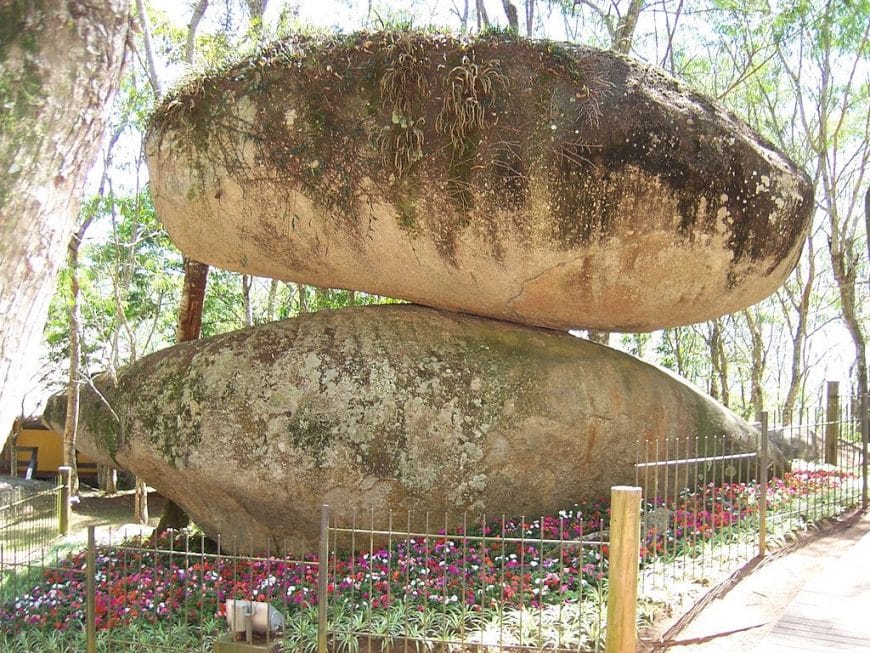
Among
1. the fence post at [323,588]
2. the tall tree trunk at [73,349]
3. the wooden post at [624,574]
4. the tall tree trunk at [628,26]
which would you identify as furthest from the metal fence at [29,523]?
the tall tree trunk at [628,26]

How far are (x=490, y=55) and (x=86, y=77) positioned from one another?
4.25m

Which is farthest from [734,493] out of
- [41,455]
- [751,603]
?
[41,455]

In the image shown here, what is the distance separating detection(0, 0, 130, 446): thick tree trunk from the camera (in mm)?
2664

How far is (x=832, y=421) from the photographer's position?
8922 mm

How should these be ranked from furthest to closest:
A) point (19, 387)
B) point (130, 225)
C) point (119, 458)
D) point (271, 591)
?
1. point (130, 225)
2. point (119, 458)
3. point (271, 591)
4. point (19, 387)

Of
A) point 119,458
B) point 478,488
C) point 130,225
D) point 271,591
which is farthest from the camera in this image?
point 130,225

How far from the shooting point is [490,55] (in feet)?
21.8

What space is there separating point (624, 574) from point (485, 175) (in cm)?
358

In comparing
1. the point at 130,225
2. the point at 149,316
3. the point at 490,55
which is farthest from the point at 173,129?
the point at 149,316

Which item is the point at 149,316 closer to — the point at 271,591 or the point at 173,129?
the point at 173,129

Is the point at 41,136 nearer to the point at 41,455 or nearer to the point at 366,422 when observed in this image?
the point at 366,422

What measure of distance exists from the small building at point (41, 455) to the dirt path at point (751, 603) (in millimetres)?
15706

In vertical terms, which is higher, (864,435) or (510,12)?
(510,12)

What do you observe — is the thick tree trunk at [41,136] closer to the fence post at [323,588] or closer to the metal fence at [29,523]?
the fence post at [323,588]
